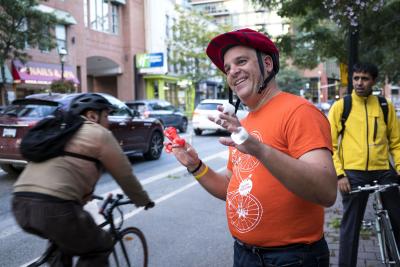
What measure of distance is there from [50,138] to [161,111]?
60.3ft

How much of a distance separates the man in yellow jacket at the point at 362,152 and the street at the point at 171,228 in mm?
1401

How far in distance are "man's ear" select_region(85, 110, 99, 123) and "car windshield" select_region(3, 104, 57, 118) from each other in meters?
5.93

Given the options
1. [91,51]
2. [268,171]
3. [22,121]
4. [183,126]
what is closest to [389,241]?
[268,171]

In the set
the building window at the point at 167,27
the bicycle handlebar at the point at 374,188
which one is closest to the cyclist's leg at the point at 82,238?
the bicycle handlebar at the point at 374,188

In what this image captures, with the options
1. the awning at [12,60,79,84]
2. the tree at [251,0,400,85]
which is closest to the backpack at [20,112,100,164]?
the tree at [251,0,400,85]

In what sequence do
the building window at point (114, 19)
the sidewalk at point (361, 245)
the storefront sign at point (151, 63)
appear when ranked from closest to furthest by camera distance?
1. the sidewalk at point (361, 245)
2. the building window at point (114, 19)
3. the storefront sign at point (151, 63)

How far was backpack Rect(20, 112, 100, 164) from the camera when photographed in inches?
98.7

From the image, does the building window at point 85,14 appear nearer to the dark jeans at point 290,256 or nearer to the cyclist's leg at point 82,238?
the cyclist's leg at point 82,238

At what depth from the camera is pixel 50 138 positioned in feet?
8.30

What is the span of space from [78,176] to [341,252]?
2306mm

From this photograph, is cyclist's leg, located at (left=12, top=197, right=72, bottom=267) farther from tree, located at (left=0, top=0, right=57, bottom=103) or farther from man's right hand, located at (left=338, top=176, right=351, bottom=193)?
tree, located at (left=0, top=0, right=57, bottom=103)

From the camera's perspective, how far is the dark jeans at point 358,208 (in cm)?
361

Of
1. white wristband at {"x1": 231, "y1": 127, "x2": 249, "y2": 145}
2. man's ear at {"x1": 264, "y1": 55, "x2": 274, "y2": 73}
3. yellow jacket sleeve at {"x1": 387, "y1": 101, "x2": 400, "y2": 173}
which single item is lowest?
yellow jacket sleeve at {"x1": 387, "y1": 101, "x2": 400, "y2": 173}

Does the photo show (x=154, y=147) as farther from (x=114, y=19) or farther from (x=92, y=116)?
(x=114, y=19)
